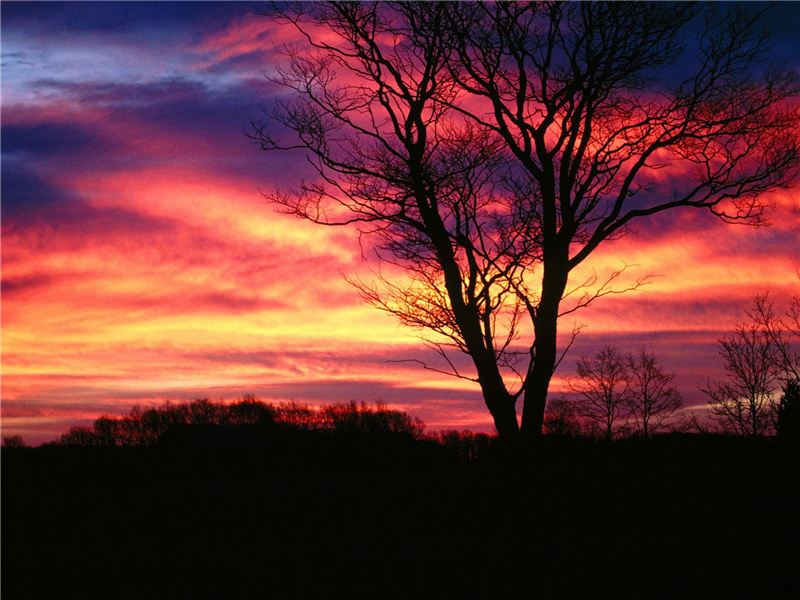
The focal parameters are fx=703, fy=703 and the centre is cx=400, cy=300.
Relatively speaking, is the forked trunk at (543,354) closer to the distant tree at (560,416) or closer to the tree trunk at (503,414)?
the tree trunk at (503,414)

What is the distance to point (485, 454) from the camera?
2652 cm

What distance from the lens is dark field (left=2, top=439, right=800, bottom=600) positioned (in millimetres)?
9203

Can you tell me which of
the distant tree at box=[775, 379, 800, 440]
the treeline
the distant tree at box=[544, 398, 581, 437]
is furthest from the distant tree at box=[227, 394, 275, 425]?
the distant tree at box=[775, 379, 800, 440]

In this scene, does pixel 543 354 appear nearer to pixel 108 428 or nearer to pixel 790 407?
pixel 790 407

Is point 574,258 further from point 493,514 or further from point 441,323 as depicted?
point 493,514

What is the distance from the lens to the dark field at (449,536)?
9203mm

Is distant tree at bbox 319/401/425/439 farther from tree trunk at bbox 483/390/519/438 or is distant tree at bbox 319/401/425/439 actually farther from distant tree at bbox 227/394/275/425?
tree trunk at bbox 483/390/519/438

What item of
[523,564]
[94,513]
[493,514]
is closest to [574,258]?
[493,514]

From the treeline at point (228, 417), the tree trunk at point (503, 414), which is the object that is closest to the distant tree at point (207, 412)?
the treeline at point (228, 417)

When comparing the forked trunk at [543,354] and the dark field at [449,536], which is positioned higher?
the forked trunk at [543,354]

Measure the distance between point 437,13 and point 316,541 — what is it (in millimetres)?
9685

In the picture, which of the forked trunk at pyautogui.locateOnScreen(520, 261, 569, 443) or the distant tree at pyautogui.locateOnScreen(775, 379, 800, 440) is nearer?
the forked trunk at pyautogui.locateOnScreen(520, 261, 569, 443)

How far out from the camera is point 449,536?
11.6m

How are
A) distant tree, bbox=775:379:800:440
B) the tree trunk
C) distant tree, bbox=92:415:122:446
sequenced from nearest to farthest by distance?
1. the tree trunk
2. distant tree, bbox=775:379:800:440
3. distant tree, bbox=92:415:122:446
